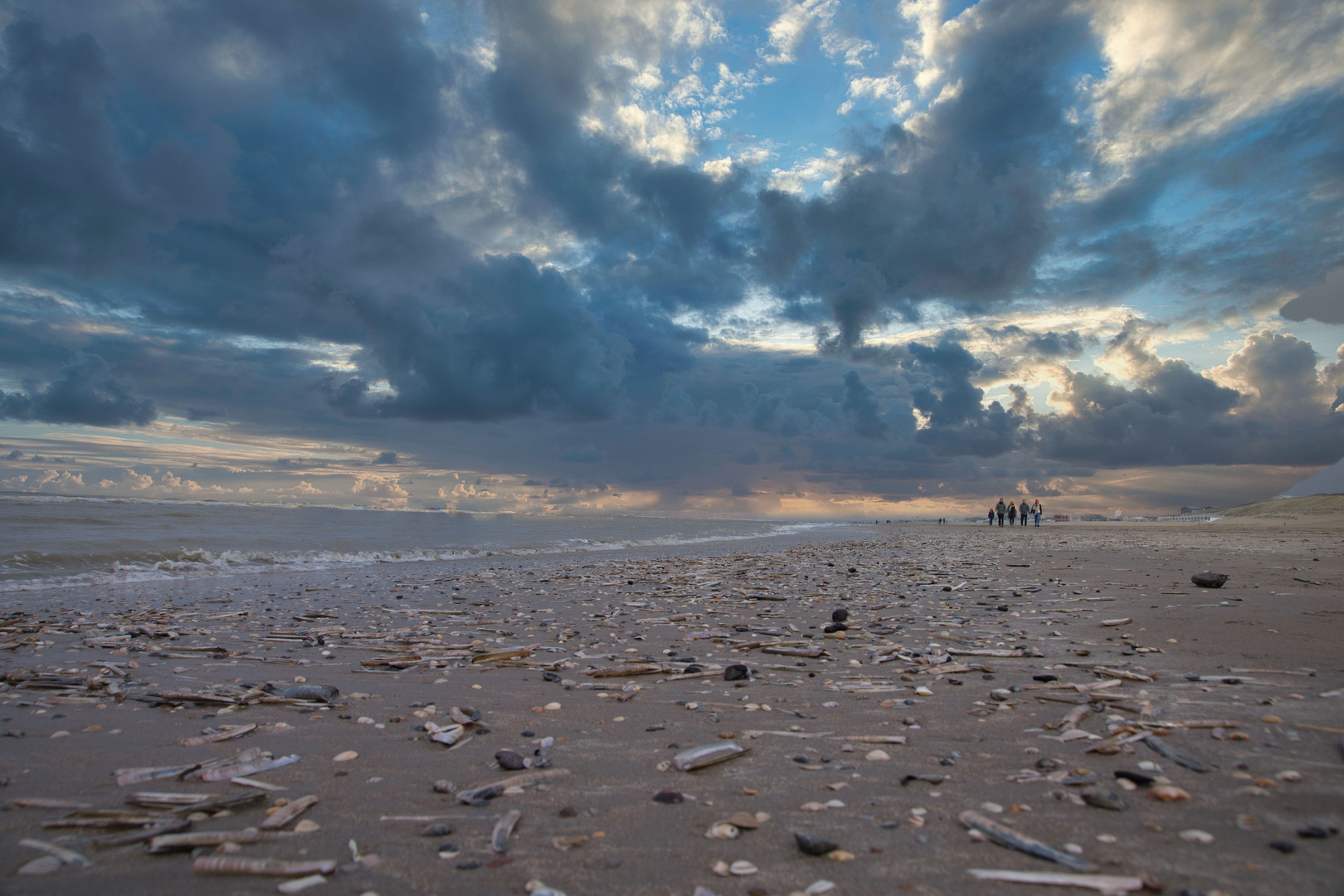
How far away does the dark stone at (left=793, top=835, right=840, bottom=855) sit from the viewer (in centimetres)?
299

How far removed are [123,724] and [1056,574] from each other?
55.0 ft

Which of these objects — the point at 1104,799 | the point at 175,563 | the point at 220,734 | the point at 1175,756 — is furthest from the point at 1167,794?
the point at 175,563

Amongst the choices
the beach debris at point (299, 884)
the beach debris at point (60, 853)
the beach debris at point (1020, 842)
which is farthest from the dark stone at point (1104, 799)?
the beach debris at point (60, 853)

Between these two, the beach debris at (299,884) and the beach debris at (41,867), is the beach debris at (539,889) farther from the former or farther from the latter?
the beach debris at (41,867)

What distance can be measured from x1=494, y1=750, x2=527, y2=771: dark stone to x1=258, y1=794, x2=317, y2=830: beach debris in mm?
1110

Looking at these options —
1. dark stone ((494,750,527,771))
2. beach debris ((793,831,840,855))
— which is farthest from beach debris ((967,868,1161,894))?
dark stone ((494,750,527,771))

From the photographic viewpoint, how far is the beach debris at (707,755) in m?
4.14

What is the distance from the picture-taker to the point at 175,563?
18875 millimetres

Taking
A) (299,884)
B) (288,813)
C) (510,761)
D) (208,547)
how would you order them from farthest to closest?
(208,547)
(510,761)
(288,813)
(299,884)

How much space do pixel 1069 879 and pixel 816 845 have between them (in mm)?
1068

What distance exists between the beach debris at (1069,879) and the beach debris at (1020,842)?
0.09 m

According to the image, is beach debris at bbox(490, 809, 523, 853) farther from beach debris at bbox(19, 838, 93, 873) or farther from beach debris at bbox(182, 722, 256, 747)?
beach debris at bbox(182, 722, 256, 747)

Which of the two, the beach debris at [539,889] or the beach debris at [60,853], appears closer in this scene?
the beach debris at [539,889]

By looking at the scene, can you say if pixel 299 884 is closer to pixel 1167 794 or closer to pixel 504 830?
pixel 504 830
